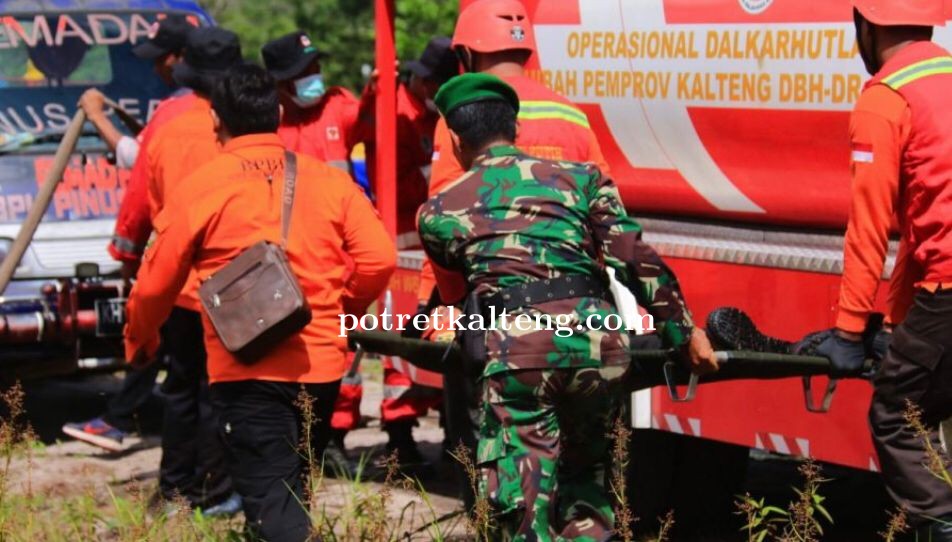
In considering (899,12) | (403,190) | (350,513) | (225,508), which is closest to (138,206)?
(225,508)

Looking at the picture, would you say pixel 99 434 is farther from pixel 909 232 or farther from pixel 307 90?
pixel 909 232

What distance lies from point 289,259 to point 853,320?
1.65 m

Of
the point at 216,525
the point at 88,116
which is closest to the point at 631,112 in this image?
the point at 216,525

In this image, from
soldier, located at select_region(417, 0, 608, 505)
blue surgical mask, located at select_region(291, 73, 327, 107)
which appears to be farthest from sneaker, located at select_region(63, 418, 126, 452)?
soldier, located at select_region(417, 0, 608, 505)

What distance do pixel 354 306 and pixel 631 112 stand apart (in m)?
1.57

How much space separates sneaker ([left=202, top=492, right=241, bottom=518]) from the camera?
22.6ft

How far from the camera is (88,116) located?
8.02 m

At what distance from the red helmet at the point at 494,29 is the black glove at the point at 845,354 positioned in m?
1.62

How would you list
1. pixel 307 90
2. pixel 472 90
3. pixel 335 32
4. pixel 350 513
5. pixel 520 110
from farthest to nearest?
pixel 335 32
pixel 307 90
pixel 520 110
pixel 350 513
pixel 472 90

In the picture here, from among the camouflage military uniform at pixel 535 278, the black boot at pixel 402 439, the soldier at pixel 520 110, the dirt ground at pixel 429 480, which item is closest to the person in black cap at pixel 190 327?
the dirt ground at pixel 429 480

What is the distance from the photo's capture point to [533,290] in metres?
4.62

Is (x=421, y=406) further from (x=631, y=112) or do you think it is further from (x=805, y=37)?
(x=805, y=37)

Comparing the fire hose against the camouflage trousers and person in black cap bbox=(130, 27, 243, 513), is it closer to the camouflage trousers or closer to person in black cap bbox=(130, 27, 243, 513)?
the camouflage trousers

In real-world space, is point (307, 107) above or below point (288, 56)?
below
